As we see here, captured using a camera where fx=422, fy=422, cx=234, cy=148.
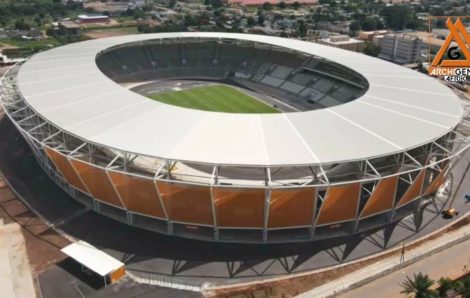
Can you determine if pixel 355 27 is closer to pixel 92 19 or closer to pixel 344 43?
pixel 344 43

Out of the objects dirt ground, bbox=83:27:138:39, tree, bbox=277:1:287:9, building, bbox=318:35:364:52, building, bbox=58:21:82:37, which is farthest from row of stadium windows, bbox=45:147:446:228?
tree, bbox=277:1:287:9

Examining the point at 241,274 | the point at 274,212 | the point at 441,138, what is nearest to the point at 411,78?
the point at 441,138

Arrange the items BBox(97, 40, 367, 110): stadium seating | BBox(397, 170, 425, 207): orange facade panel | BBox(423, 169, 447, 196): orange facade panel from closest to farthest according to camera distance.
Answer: BBox(397, 170, 425, 207): orange facade panel < BBox(423, 169, 447, 196): orange facade panel < BBox(97, 40, 367, 110): stadium seating

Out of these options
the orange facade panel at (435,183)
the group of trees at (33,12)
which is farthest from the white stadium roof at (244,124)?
the group of trees at (33,12)

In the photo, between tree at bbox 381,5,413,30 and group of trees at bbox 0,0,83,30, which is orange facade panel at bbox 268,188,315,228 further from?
tree at bbox 381,5,413,30

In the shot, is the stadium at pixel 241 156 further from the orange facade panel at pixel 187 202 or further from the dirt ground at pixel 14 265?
the dirt ground at pixel 14 265

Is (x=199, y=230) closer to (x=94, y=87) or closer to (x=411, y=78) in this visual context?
(x=94, y=87)

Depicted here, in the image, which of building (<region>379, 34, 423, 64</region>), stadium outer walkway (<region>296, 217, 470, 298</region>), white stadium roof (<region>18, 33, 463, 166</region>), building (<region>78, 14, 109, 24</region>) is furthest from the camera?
building (<region>78, 14, 109, 24</region>)
